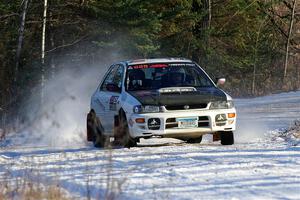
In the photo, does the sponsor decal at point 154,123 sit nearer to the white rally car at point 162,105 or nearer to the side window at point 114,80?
the white rally car at point 162,105

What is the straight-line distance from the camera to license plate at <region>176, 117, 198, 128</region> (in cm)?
1136

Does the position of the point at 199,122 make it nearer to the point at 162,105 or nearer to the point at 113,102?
the point at 162,105

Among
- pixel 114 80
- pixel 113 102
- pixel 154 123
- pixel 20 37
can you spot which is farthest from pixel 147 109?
pixel 20 37

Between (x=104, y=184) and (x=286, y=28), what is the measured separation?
127 ft

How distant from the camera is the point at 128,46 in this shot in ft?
96.8

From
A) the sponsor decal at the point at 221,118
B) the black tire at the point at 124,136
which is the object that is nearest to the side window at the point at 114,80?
the black tire at the point at 124,136

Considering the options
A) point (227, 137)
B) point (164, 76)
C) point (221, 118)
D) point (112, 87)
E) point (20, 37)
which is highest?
point (20, 37)

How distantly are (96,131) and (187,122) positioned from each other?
2.49 m

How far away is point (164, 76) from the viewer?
12641 millimetres

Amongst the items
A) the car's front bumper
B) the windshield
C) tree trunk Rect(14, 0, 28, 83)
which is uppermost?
tree trunk Rect(14, 0, 28, 83)

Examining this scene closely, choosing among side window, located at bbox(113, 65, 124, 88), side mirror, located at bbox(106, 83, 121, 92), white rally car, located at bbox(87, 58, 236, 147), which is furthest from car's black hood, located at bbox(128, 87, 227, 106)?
side window, located at bbox(113, 65, 124, 88)

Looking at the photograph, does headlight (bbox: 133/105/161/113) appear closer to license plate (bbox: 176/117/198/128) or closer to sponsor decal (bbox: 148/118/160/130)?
sponsor decal (bbox: 148/118/160/130)

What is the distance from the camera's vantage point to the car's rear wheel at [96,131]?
12961 mm

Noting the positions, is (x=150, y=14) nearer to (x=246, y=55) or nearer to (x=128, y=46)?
(x=128, y=46)
